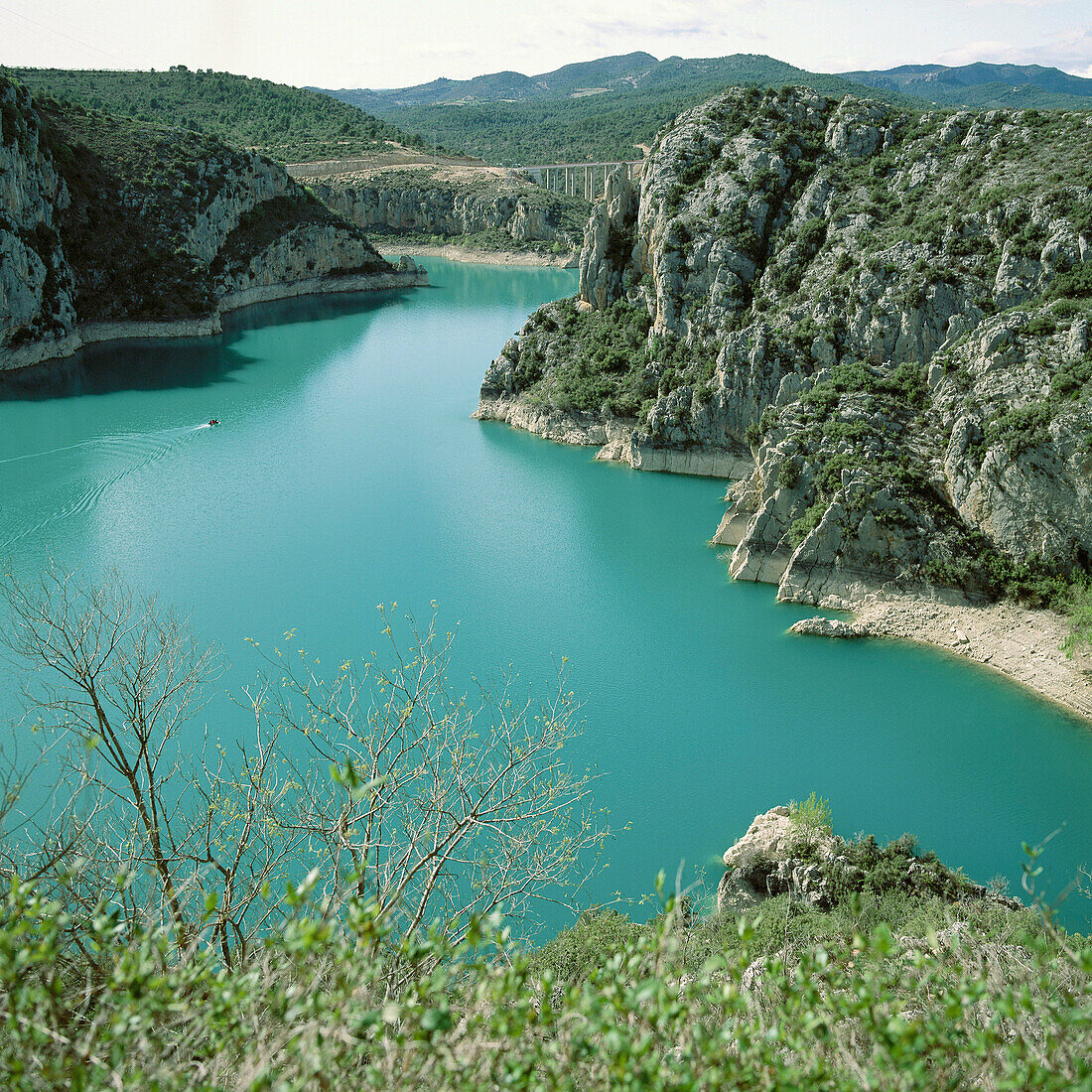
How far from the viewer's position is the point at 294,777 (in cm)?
1770

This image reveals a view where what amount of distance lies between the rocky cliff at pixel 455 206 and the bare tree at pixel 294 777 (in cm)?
8858

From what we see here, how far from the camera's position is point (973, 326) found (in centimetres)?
→ 3161

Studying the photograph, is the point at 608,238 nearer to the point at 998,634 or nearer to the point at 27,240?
the point at 998,634

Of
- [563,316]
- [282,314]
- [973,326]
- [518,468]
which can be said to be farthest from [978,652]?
[282,314]

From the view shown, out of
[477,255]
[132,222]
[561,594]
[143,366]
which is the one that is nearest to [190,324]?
[132,222]

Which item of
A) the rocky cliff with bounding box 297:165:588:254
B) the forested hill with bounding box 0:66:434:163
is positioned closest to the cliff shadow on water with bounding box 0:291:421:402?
the rocky cliff with bounding box 297:165:588:254

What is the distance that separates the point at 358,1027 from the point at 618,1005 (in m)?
1.71

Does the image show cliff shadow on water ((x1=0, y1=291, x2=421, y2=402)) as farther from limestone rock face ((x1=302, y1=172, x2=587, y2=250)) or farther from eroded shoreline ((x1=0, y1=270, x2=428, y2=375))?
limestone rock face ((x1=302, y1=172, x2=587, y2=250))

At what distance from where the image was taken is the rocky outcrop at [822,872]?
15094 mm

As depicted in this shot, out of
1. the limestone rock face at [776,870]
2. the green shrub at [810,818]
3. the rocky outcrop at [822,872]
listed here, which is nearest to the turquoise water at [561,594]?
the limestone rock face at [776,870]

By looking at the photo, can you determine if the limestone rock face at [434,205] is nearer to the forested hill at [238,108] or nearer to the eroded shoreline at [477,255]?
the eroded shoreline at [477,255]

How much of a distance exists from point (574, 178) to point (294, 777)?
120m

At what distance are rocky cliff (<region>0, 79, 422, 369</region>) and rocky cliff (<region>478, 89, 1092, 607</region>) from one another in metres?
30.3

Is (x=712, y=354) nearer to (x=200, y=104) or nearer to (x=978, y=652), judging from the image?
(x=978, y=652)
